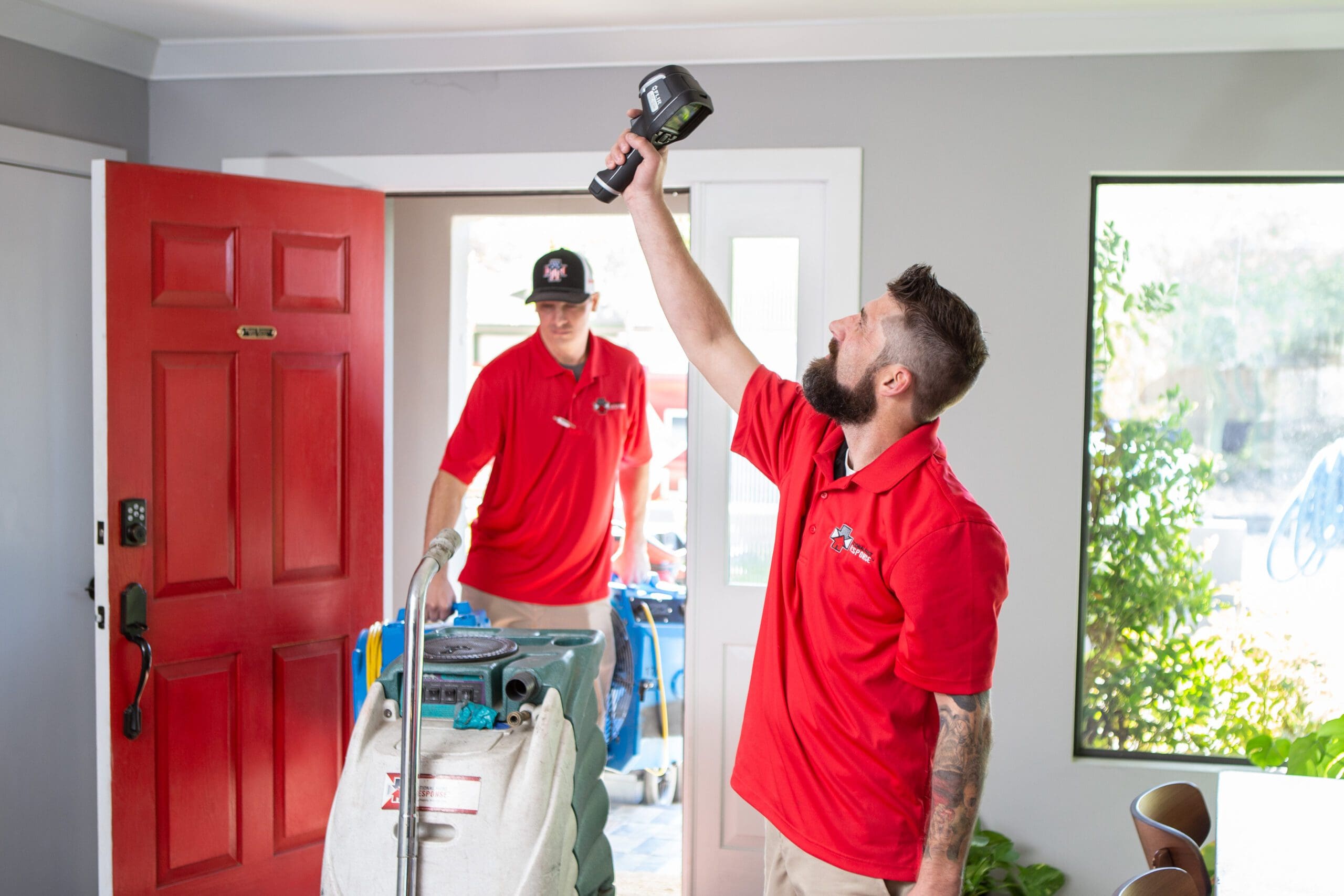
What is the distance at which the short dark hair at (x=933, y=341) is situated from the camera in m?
1.75

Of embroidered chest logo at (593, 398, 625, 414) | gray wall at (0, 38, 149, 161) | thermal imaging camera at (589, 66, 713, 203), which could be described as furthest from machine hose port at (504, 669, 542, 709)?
gray wall at (0, 38, 149, 161)

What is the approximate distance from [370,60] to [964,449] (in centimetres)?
219

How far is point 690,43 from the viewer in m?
3.10

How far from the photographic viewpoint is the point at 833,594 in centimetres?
178

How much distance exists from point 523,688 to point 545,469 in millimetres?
1564

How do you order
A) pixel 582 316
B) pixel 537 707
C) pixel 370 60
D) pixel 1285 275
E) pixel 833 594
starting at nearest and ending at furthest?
pixel 833 594 → pixel 537 707 → pixel 1285 275 → pixel 370 60 → pixel 582 316

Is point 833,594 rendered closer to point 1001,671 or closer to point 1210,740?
point 1001,671

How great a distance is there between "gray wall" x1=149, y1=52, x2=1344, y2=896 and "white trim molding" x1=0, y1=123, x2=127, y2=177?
6.25 ft

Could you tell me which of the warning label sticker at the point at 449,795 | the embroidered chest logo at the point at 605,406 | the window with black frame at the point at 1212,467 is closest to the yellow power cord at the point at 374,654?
the warning label sticker at the point at 449,795

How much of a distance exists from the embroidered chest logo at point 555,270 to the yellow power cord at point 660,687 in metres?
1.28

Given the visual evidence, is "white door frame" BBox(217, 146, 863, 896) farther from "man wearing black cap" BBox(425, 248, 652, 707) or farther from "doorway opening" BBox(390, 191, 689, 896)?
"man wearing black cap" BBox(425, 248, 652, 707)

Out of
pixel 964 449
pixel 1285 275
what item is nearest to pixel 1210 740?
pixel 964 449

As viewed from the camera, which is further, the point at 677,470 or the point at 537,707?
the point at 677,470

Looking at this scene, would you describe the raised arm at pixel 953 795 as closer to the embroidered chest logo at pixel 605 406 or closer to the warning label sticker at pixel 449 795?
the warning label sticker at pixel 449 795
